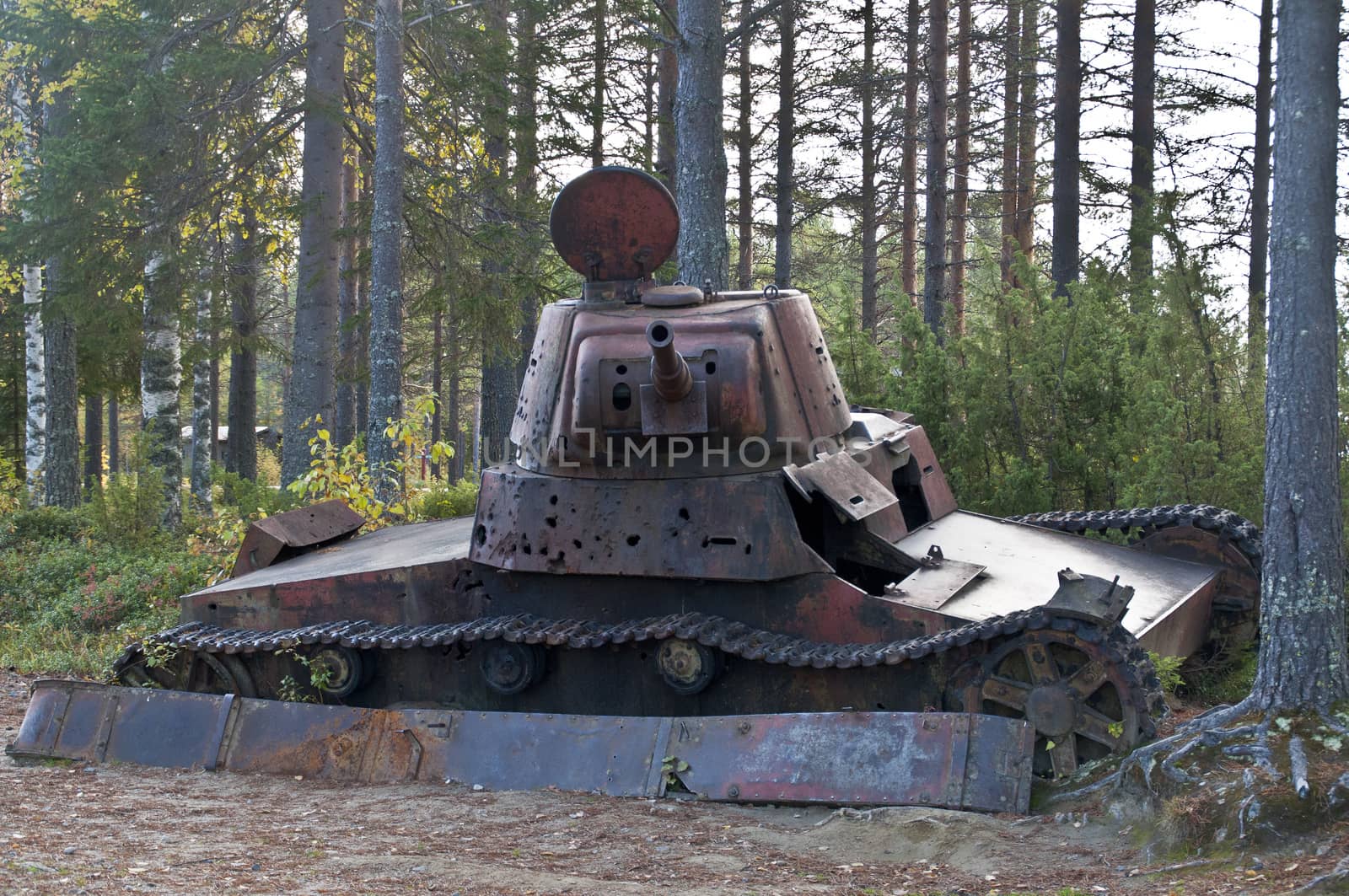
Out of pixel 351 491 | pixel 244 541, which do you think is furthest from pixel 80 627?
pixel 244 541

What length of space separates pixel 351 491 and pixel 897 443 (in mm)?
5826

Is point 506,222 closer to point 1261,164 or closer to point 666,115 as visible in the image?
point 666,115

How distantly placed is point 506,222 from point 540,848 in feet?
36.9

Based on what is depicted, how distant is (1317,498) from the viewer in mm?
6039

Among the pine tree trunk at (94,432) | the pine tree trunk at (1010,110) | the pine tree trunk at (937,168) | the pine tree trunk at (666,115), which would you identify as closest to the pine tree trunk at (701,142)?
the pine tree trunk at (666,115)

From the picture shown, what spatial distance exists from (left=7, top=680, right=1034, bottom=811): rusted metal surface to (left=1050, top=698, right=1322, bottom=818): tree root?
49 centimetres

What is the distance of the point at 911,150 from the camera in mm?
23359

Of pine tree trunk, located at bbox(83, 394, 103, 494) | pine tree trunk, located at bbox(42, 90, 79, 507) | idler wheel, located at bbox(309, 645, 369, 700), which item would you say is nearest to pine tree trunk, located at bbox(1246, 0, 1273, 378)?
idler wheel, located at bbox(309, 645, 369, 700)

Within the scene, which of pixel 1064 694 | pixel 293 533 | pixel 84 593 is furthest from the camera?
pixel 84 593

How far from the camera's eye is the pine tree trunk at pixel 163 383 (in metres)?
16.4

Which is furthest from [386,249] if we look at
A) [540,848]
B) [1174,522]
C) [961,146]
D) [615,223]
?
[961,146]

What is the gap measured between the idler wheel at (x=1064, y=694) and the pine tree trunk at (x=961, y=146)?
12.9 m

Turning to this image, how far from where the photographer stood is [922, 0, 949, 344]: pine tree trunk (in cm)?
1792

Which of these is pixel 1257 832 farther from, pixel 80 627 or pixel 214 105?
pixel 214 105
